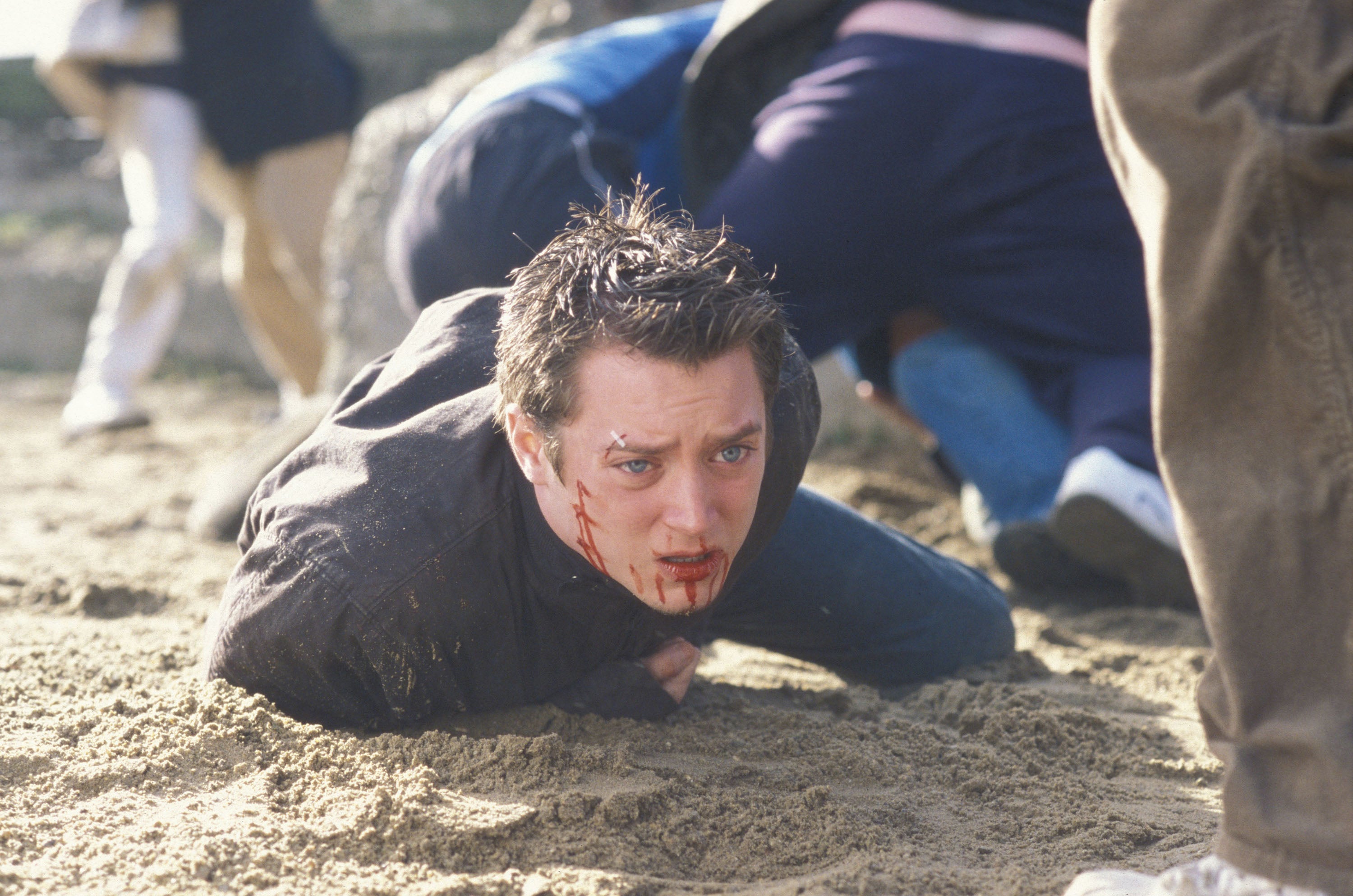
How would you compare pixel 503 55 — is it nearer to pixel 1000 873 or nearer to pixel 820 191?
pixel 820 191

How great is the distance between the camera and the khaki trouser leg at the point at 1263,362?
1.15m

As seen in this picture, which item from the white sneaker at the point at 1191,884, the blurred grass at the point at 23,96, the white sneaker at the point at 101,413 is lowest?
the white sneaker at the point at 101,413

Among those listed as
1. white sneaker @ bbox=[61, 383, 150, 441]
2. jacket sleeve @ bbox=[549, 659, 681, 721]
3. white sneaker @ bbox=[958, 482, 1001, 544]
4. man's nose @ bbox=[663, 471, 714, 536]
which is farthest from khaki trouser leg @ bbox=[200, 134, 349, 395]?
man's nose @ bbox=[663, 471, 714, 536]

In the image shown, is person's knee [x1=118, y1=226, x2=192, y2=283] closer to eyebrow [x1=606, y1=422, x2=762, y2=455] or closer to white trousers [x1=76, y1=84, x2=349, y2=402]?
white trousers [x1=76, y1=84, x2=349, y2=402]

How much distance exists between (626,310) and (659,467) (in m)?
0.20

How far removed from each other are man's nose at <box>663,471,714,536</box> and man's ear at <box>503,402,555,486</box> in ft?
0.57

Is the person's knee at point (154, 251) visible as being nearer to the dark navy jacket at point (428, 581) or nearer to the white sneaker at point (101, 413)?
the white sneaker at point (101, 413)

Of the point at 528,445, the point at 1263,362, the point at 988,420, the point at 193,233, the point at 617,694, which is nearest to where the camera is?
the point at 1263,362

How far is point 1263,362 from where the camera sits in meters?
1.20

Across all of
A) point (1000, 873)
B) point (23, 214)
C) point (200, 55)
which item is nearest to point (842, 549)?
point (1000, 873)

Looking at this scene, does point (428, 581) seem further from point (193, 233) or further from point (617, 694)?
point (193, 233)

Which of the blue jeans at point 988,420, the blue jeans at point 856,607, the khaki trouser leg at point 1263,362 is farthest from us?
A: the blue jeans at point 988,420

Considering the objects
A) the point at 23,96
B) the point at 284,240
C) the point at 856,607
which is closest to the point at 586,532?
the point at 856,607

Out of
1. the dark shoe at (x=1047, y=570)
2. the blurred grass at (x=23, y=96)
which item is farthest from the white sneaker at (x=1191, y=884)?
the blurred grass at (x=23, y=96)
